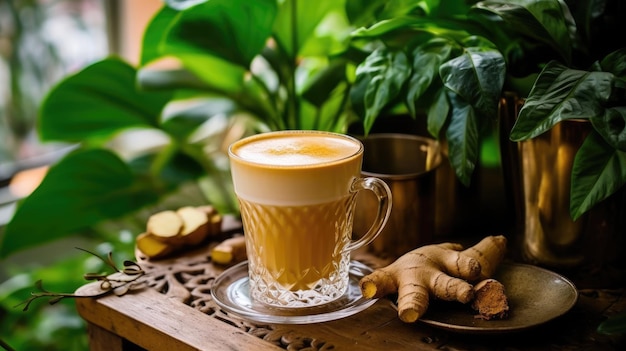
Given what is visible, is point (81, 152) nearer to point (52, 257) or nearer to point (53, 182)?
point (53, 182)

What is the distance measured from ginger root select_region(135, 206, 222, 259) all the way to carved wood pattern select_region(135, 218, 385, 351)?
12 millimetres

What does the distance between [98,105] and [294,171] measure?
0.59 meters

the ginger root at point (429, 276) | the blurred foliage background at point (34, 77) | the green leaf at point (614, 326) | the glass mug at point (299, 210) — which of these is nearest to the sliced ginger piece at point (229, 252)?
the glass mug at point (299, 210)

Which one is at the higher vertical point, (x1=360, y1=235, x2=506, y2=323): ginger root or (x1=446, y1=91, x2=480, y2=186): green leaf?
(x1=446, y1=91, x2=480, y2=186): green leaf

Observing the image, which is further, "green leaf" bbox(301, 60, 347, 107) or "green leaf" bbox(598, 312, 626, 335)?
"green leaf" bbox(301, 60, 347, 107)

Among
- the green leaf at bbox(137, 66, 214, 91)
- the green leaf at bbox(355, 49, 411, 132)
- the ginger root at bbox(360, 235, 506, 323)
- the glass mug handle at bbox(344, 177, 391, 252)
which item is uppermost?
the green leaf at bbox(355, 49, 411, 132)

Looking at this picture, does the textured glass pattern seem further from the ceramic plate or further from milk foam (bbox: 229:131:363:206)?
the ceramic plate

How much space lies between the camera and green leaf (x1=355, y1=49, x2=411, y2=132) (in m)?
0.96

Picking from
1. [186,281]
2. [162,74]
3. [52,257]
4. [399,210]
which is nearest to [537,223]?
[399,210]

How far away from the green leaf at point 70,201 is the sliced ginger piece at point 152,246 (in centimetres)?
25

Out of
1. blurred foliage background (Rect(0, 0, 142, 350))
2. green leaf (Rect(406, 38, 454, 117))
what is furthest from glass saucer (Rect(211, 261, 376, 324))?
blurred foliage background (Rect(0, 0, 142, 350))

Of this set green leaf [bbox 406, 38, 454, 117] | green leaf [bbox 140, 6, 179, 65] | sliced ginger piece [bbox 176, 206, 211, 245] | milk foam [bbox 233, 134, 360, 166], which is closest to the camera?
milk foam [bbox 233, 134, 360, 166]

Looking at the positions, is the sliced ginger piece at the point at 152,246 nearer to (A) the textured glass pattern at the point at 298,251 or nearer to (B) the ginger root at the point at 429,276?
(A) the textured glass pattern at the point at 298,251

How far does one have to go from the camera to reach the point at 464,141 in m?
0.89
